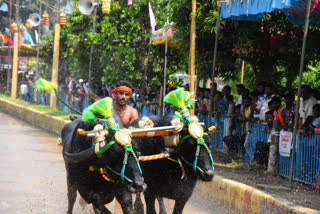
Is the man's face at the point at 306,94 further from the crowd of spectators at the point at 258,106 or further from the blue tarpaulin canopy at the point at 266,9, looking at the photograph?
the blue tarpaulin canopy at the point at 266,9

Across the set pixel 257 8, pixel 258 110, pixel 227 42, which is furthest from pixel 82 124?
pixel 227 42

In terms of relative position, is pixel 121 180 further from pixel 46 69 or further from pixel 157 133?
pixel 46 69

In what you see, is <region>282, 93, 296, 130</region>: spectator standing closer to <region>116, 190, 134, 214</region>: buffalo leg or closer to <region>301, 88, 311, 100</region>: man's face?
<region>301, 88, 311, 100</region>: man's face

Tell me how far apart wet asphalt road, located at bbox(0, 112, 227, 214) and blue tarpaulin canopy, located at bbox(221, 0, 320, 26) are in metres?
2.98

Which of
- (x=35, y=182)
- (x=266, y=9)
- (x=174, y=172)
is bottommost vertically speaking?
(x=35, y=182)

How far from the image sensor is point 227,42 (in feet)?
40.6

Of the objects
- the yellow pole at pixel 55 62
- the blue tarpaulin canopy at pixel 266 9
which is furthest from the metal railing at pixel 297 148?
the yellow pole at pixel 55 62

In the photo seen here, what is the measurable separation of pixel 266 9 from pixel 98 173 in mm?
3781

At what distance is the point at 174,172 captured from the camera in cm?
656

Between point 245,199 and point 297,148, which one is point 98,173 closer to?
point 245,199

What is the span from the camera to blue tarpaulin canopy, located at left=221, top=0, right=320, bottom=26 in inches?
316

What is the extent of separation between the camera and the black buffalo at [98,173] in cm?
550

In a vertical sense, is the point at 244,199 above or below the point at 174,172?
below

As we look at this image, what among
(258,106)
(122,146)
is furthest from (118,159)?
(258,106)
